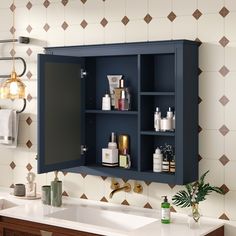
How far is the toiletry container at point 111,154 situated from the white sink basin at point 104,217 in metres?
0.32

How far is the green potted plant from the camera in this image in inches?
136

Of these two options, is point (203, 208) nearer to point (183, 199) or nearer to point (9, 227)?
point (183, 199)

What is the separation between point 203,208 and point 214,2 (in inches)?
50.0

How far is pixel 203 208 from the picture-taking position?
365 cm

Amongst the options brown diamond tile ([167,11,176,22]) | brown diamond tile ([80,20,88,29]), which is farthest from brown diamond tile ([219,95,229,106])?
brown diamond tile ([80,20,88,29])

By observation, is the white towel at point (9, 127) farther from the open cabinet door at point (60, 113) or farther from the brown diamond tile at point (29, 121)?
the open cabinet door at point (60, 113)

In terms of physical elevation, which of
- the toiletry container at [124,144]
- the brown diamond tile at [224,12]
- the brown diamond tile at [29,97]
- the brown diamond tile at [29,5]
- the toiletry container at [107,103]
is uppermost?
the brown diamond tile at [29,5]

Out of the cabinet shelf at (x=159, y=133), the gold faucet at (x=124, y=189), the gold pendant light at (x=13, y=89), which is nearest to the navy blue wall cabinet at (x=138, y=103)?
the cabinet shelf at (x=159, y=133)

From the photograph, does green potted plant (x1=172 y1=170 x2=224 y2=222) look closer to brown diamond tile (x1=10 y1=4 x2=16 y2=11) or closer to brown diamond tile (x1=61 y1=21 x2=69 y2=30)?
brown diamond tile (x1=61 y1=21 x2=69 y2=30)

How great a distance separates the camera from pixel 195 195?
3.48 meters

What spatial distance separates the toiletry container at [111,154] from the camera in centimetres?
385

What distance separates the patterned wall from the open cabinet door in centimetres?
32

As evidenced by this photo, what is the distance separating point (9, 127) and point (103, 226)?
113 cm

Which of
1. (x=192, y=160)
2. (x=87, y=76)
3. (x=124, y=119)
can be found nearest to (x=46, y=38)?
(x=87, y=76)
